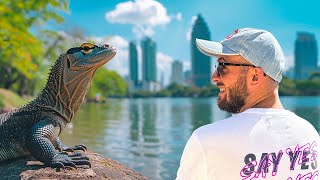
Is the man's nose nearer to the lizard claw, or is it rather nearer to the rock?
the rock

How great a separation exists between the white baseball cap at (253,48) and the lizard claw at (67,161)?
2091mm

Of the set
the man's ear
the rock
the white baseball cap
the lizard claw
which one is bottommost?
Result: the rock

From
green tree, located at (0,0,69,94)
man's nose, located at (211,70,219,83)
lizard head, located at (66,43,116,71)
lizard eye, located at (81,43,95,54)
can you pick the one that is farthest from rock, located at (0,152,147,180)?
green tree, located at (0,0,69,94)

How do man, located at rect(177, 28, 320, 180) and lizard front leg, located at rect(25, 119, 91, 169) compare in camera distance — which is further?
lizard front leg, located at rect(25, 119, 91, 169)

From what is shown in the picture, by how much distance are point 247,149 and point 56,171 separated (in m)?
2.20

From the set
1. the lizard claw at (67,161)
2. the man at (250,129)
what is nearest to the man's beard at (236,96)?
the man at (250,129)

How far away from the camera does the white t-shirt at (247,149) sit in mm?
1904

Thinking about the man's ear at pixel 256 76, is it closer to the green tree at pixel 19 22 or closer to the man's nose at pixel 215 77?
the man's nose at pixel 215 77

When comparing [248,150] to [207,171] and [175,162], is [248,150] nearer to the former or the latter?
[207,171]

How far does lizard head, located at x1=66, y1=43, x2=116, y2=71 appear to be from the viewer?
4.10m

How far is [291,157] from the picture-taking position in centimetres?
203

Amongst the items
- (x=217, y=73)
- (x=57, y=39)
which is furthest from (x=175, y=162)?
(x=57, y=39)

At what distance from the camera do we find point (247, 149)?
1929 millimetres

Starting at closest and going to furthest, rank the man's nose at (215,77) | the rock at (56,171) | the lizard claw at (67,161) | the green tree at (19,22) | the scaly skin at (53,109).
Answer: the man's nose at (215,77), the rock at (56,171), the lizard claw at (67,161), the scaly skin at (53,109), the green tree at (19,22)
